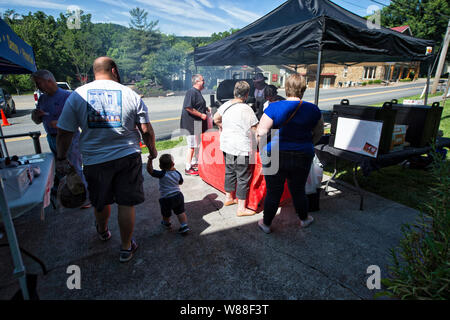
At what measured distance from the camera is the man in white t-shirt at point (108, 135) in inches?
83.5

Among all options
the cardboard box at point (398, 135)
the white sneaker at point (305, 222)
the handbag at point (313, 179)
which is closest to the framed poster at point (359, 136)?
the cardboard box at point (398, 135)

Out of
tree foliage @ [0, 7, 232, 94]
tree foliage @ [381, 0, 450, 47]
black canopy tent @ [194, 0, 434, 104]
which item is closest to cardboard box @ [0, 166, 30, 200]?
black canopy tent @ [194, 0, 434, 104]

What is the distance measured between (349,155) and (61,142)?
138 inches

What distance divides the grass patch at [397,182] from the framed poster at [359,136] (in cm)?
103

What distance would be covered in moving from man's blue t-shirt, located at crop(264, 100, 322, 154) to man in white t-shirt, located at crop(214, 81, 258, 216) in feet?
1.82

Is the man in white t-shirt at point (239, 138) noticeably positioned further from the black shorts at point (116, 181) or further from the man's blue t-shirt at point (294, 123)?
the black shorts at point (116, 181)

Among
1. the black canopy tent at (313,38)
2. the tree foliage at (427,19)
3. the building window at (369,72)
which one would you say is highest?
the tree foliage at (427,19)

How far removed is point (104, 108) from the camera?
213 cm

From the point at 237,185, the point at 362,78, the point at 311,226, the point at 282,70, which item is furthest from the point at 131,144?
the point at 362,78

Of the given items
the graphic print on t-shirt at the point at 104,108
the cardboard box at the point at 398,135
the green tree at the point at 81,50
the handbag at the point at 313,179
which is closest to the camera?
the graphic print on t-shirt at the point at 104,108

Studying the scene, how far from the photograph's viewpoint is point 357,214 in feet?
11.0

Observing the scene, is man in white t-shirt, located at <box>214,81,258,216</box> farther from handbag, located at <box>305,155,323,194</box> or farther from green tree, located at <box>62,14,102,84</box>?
green tree, located at <box>62,14,102,84</box>

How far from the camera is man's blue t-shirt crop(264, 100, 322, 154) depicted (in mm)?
2521

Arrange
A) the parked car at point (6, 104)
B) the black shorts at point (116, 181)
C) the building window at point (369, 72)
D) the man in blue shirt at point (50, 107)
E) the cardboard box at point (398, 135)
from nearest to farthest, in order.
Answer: the black shorts at point (116, 181)
the man in blue shirt at point (50, 107)
the cardboard box at point (398, 135)
the parked car at point (6, 104)
the building window at point (369, 72)
